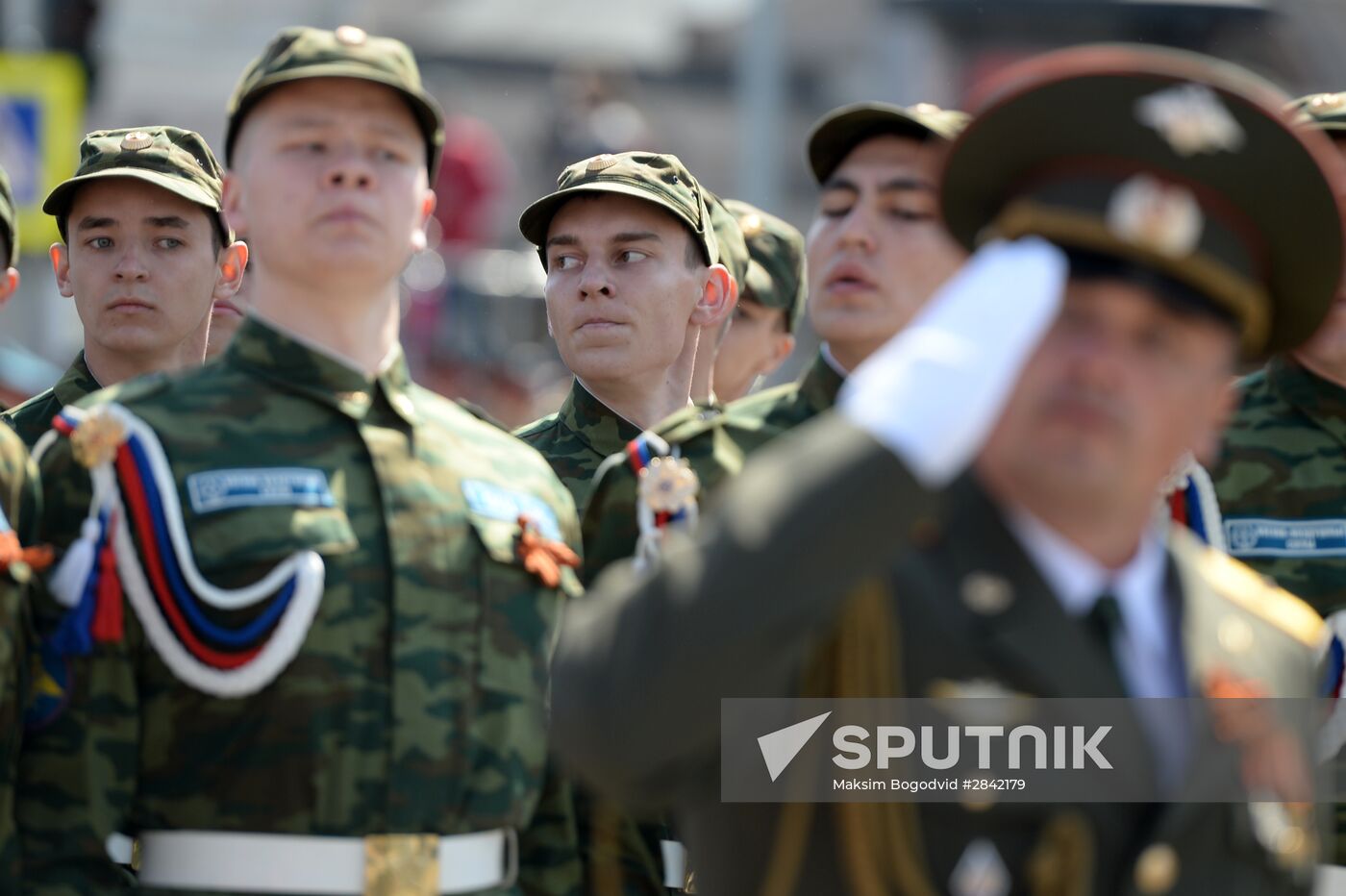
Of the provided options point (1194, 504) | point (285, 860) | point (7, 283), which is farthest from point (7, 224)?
point (1194, 504)

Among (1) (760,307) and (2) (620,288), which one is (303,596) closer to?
(2) (620,288)

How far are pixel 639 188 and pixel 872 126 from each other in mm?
685

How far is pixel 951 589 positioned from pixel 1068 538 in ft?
0.52

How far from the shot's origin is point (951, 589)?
2.92m

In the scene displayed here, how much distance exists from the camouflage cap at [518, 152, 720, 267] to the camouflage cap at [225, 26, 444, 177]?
157 centimetres

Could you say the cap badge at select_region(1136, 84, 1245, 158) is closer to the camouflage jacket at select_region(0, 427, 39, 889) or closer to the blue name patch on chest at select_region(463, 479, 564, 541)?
the blue name patch on chest at select_region(463, 479, 564, 541)

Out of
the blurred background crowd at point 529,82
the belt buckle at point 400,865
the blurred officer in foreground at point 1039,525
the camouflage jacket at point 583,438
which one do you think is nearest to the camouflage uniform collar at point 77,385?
the camouflage jacket at point 583,438

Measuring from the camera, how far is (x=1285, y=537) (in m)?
5.60

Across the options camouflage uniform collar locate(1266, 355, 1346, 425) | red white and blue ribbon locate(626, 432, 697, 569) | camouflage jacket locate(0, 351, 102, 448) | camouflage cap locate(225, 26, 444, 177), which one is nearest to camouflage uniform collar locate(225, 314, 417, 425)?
camouflage cap locate(225, 26, 444, 177)

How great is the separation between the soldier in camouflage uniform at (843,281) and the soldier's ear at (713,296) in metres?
0.50

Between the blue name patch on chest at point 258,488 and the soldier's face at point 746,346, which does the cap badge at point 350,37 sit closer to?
the blue name patch on chest at point 258,488

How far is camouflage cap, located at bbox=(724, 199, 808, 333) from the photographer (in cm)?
744

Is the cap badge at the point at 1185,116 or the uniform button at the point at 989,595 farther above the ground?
the cap badge at the point at 1185,116

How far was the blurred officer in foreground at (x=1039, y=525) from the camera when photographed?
263 centimetres
